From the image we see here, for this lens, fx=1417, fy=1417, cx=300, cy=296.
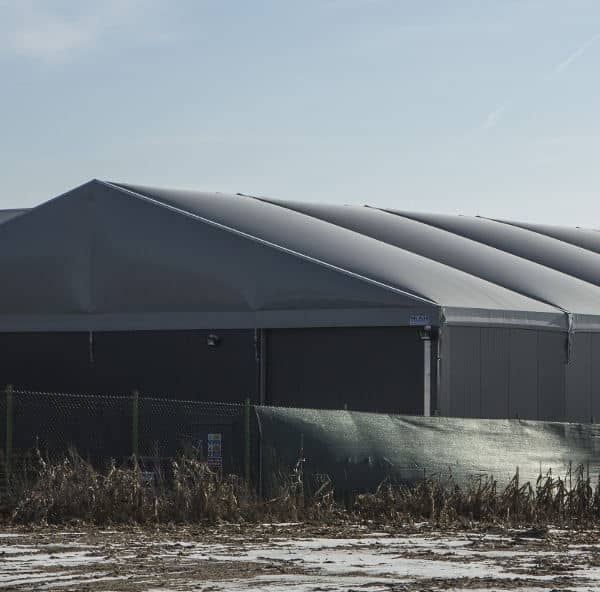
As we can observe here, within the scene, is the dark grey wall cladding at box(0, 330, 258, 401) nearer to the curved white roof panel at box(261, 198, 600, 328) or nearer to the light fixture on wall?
the light fixture on wall

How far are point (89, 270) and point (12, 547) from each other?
13.1 meters

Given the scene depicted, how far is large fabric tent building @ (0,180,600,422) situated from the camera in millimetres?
25203

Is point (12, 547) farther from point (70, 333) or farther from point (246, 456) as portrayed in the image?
point (70, 333)

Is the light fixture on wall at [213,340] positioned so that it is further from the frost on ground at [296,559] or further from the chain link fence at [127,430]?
the frost on ground at [296,559]

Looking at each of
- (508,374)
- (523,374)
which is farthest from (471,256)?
(508,374)

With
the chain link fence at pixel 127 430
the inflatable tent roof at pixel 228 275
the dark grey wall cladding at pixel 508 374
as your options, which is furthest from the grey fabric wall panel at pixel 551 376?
the chain link fence at pixel 127 430

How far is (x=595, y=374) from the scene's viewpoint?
1121 inches

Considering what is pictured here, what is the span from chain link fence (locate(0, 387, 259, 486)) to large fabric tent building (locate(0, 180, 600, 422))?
140 cm

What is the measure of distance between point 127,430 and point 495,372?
22.4ft

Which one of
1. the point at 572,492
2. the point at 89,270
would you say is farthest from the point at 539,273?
the point at 572,492

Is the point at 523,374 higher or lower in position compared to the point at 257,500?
higher

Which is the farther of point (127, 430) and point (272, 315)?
point (272, 315)

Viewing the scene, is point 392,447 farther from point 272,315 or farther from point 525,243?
point 525,243

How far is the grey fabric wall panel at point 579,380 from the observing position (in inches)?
1088
